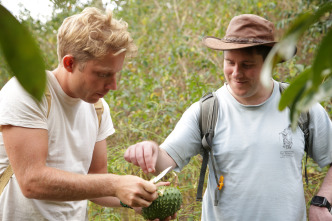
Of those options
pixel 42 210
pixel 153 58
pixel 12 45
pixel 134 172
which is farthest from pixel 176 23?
pixel 12 45

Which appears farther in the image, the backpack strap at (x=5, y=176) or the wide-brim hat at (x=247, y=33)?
the wide-brim hat at (x=247, y=33)

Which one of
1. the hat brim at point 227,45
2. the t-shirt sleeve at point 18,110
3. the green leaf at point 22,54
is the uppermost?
the green leaf at point 22,54

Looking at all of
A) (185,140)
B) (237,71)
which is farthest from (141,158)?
(237,71)

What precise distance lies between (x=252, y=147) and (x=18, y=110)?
1.19 m

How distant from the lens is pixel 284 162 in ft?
6.95

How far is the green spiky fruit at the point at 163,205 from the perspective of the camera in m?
1.88

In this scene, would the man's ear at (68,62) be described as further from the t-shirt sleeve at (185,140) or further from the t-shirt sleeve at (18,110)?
the t-shirt sleeve at (185,140)

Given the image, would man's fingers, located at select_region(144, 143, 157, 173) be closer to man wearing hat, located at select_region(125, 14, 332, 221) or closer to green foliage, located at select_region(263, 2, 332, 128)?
man wearing hat, located at select_region(125, 14, 332, 221)

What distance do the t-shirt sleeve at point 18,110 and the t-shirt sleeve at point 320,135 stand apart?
4.69ft

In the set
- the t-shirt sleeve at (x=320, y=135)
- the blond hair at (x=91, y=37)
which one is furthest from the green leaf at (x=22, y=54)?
the t-shirt sleeve at (x=320, y=135)

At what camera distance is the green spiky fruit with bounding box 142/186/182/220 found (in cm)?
188

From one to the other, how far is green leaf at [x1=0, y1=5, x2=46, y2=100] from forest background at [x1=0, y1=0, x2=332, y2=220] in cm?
283

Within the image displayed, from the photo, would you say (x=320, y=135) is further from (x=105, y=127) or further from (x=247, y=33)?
(x=105, y=127)

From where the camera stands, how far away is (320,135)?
7.24ft
